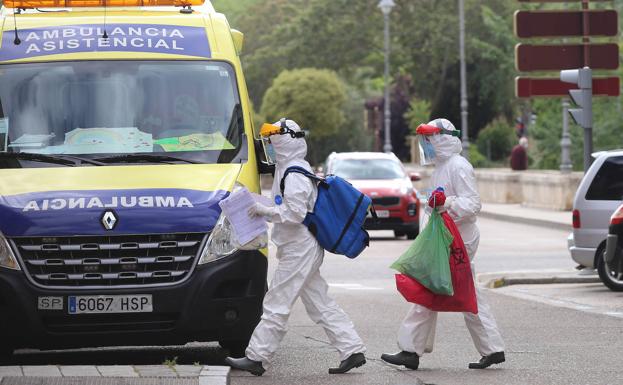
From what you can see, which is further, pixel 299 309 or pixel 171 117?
pixel 299 309

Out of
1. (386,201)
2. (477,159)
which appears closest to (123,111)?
(386,201)

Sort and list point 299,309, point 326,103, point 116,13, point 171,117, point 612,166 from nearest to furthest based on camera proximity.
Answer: point 171,117 < point 116,13 < point 299,309 < point 612,166 < point 326,103

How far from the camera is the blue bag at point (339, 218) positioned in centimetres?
1059

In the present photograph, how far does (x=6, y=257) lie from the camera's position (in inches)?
409

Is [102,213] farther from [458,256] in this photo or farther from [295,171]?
[458,256]

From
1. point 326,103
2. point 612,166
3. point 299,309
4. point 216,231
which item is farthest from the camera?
point 326,103

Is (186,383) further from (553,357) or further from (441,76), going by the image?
(441,76)

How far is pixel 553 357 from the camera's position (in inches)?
469

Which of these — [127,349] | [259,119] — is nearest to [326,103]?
[259,119]

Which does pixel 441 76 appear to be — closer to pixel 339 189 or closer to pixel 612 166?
pixel 612 166

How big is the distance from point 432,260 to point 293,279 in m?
0.99

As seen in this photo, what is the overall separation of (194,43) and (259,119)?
70.5 metres

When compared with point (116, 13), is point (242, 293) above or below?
below

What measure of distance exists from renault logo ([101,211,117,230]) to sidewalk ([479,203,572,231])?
23334 mm
